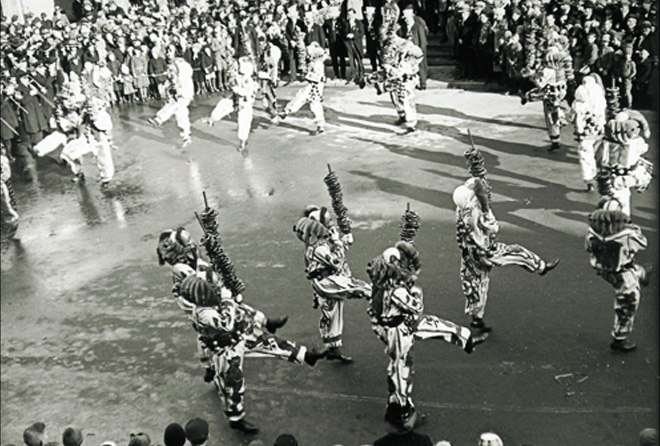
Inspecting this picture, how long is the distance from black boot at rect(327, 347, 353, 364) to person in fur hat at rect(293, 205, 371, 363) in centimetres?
3

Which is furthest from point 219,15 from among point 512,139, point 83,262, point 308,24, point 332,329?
point 332,329

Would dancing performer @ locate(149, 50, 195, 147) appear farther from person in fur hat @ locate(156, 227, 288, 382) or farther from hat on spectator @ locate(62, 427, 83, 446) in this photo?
hat on spectator @ locate(62, 427, 83, 446)

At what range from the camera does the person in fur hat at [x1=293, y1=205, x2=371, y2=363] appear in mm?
6523

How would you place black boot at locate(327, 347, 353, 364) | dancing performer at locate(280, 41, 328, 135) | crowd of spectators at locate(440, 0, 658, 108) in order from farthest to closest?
1. dancing performer at locate(280, 41, 328, 135)
2. crowd of spectators at locate(440, 0, 658, 108)
3. black boot at locate(327, 347, 353, 364)

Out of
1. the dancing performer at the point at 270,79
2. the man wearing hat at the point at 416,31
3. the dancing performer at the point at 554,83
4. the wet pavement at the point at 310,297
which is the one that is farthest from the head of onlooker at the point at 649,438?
the dancing performer at the point at 270,79

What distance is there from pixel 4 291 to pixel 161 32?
12.1m

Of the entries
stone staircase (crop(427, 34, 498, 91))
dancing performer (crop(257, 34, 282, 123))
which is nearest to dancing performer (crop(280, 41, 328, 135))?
dancing performer (crop(257, 34, 282, 123))

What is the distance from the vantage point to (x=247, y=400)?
672cm

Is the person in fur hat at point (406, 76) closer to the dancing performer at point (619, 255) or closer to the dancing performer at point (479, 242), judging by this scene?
the dancing performer at point (479, 242)

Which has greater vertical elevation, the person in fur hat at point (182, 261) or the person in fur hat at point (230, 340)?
the person in fur hat at point (182, 261)

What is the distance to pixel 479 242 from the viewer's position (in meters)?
6.91

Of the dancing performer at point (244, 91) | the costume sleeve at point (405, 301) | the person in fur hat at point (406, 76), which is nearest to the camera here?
the costume sleeve at point (405, 301)

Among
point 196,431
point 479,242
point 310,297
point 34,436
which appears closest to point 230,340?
point 196,431

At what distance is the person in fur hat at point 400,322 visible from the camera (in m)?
5.56
